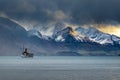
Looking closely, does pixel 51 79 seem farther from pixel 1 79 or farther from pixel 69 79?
pixel 1 79

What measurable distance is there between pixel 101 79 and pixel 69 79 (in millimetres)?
10317

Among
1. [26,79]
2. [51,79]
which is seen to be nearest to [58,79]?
[51,79]

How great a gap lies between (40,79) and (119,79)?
82.5 ft

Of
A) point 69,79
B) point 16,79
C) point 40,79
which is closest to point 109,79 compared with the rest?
point 69,79

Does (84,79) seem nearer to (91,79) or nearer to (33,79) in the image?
(91,79)

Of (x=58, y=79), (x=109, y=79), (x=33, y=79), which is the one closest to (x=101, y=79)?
(x=109, y=79)

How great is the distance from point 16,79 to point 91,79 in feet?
79.7

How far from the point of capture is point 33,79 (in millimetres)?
128750

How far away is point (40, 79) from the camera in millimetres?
128125

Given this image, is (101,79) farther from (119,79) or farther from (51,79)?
(51,79)

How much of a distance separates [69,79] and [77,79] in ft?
8.52

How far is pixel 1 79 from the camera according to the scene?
127812 millimetres

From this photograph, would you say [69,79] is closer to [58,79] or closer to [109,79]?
[58,79]

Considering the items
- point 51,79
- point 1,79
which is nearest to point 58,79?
point 51,79
